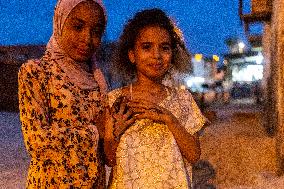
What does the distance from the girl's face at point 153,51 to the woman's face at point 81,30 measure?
0.21 m


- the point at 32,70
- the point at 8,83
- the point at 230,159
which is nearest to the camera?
the point at 32,70

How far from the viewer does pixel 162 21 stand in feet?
6.61

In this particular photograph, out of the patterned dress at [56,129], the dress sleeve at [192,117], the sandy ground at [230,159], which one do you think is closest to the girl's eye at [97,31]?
the patterned dress at [56,129]

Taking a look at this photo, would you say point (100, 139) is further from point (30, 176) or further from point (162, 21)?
point (162, 21)

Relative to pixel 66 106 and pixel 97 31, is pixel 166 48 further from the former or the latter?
pixel 66 106

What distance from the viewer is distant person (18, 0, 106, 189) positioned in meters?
1.75

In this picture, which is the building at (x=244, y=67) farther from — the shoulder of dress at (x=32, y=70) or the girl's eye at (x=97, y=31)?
the shoulder of dress at (x=32, y=70)

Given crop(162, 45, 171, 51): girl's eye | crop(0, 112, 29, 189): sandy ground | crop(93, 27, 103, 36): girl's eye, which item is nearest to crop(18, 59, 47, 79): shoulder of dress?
crop(93, 27, 103, 36): girl's eye

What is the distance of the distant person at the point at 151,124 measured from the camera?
187cm

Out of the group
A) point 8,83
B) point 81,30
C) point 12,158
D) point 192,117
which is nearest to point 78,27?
point 81,30

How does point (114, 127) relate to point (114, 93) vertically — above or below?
below

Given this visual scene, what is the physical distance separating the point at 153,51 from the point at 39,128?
59 cm

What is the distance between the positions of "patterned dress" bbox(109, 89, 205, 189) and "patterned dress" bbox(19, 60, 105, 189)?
0.11 meters

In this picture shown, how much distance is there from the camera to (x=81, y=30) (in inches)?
75.7
